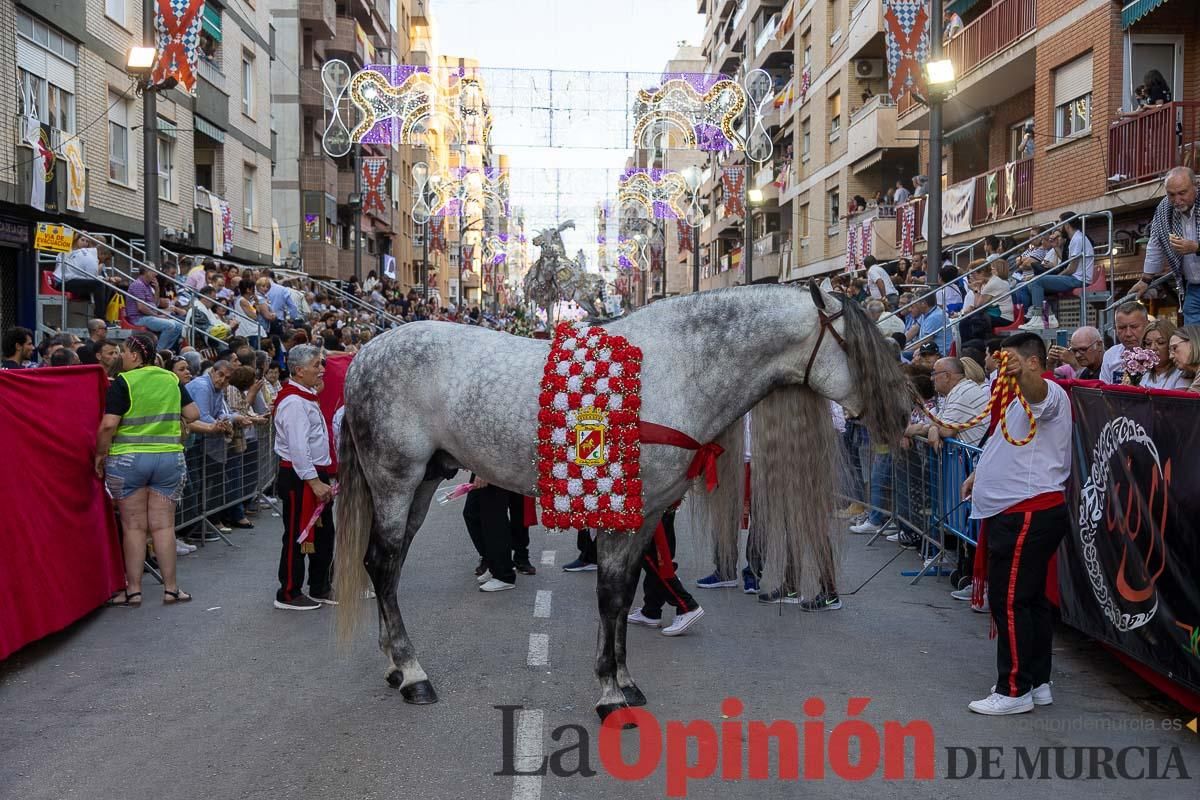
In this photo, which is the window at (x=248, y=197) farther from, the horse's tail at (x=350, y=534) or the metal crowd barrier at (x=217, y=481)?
the horse's tail at (x=350, y=534)

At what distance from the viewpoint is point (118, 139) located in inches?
866

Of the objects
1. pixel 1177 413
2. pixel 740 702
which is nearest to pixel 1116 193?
pixel 1177 413

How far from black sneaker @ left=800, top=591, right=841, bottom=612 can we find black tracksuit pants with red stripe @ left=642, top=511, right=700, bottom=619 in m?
0.84

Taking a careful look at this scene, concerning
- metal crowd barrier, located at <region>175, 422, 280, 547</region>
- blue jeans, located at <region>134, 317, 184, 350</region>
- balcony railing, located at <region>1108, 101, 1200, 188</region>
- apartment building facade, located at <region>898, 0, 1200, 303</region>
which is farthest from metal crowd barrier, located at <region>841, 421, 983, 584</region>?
blue jeans, located at <region>134, 317, 184, 350</region>

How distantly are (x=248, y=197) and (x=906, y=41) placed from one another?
2186 cm

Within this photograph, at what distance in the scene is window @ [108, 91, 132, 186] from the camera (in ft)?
70.4

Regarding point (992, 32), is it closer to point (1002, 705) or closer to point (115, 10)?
point (115, 10)

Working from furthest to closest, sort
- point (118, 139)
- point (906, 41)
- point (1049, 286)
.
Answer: point (118, 139) < point (906, 41) < point (1049, 286)

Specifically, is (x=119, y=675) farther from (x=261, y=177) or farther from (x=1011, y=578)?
(x=261, y=177)

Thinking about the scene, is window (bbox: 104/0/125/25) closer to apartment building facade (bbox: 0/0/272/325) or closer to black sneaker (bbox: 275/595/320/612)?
apartment building facade (bbox: 0/0/272/325)

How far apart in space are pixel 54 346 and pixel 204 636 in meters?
4.36

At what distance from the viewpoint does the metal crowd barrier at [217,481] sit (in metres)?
10.4

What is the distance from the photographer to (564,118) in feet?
86.6

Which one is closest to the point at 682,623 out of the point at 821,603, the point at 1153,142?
the point at 821,603
